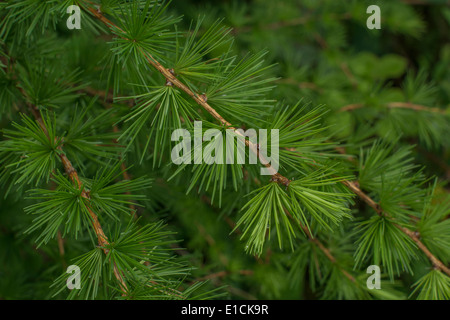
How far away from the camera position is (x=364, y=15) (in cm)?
109

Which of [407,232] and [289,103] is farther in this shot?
[289,103]

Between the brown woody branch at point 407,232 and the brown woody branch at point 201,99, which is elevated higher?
the brown woody branch at point 201,99

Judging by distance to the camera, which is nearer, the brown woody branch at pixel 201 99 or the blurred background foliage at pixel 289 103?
the brown woody branch at pixel 201 99

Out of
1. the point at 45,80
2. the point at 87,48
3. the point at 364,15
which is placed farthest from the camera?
the point at 364,15

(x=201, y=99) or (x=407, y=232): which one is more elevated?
(x=201, y=99)

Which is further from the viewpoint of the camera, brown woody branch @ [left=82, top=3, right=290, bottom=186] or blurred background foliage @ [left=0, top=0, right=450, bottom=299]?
blurred background foliage @ [left=0, top=0, right=450, bottom=299]

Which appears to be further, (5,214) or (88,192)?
(5,214)

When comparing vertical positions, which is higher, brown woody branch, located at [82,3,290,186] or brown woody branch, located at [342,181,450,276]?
brown woody branch, located at [82,3,290,186]

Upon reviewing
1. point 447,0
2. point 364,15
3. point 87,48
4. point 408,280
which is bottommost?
point 408,280

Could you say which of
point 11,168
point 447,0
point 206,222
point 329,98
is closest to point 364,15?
point 329,98

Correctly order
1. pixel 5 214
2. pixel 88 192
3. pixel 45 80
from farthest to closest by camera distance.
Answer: pixel 5 214, pixel 45 80, pixel 88 192

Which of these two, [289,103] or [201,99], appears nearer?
[201,99]
